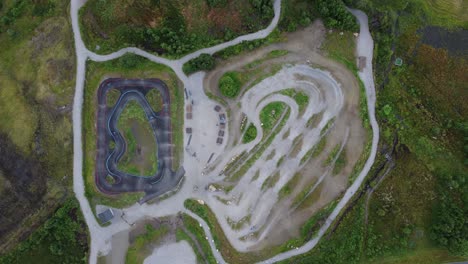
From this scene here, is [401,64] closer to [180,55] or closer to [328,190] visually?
[328,190]

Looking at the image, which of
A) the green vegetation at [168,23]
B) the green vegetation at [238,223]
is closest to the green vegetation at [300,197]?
the green vegetation at [238,223]

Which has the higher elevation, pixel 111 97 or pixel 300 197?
pixel 111 97

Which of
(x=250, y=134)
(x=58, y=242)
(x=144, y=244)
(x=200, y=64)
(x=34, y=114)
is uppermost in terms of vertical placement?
(x=34, y=114)

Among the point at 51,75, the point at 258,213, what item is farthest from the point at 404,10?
the point at 51,75

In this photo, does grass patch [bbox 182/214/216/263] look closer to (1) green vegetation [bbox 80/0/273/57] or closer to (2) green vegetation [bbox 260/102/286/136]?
(2) green vegetation [bbox 260/102/286/136]

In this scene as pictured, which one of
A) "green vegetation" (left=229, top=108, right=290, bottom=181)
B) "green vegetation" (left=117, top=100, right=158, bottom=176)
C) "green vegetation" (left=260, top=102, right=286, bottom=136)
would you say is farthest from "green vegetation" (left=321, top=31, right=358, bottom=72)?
"green vegetation" (left=117, top=100, right=158, bottom=176)

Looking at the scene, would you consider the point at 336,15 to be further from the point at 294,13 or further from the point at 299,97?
the point at 299,97

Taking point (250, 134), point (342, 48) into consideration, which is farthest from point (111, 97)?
point (342, 48)

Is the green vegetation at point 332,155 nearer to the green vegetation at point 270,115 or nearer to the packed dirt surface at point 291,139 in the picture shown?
the packed dirt surface at point 291,139
